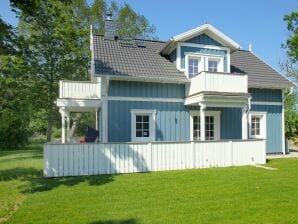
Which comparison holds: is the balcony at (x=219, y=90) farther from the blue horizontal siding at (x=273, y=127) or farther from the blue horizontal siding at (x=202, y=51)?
the blue horizontal siding at (x=273, y=127)

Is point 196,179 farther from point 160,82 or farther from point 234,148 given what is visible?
point 160,82

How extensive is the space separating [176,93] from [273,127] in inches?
254

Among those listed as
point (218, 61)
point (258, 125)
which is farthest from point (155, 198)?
point (258, 125)

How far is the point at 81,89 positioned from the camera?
13.5 m

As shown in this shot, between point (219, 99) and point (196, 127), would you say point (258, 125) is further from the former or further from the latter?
point (219, 99)

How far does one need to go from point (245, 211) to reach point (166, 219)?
172 centimetres

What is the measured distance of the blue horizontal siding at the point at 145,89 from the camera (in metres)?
13.2

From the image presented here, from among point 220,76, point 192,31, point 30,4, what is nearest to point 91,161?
point 30,4

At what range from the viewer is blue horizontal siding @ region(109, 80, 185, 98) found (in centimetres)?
1320

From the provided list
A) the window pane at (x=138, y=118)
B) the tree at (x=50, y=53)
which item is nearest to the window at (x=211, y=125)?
the window pane at (x=138, y=118)

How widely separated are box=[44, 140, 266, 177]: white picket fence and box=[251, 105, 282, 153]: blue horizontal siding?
3.95 meters

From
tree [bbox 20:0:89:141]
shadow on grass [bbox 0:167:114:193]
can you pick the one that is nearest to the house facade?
shadow on grass [bbox 0:167:114:193]

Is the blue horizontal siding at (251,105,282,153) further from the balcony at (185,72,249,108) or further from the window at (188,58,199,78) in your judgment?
the window at (188,58,199,78)

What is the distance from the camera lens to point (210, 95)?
12727 millimetres
